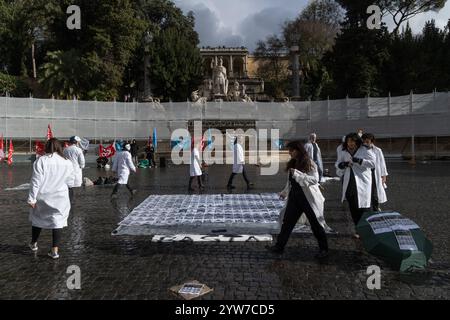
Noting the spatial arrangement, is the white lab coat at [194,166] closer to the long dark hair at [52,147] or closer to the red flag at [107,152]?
the long dark hair at [52,147]

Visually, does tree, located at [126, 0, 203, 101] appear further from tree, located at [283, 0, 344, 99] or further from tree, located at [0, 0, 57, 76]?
tree, located at [283, 0, 344, 99]

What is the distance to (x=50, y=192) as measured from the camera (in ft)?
19.8

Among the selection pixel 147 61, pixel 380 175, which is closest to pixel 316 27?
pixel 147 61

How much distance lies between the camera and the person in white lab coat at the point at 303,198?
6109 mm

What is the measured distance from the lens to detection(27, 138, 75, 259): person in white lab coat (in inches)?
236

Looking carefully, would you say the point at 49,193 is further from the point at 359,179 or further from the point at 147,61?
the point at 147,61

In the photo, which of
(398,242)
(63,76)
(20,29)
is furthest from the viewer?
(20,29)

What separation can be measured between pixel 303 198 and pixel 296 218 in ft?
0.97

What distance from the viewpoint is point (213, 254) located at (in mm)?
6402

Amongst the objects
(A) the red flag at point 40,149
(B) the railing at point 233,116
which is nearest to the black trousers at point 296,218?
(A) the red flag at point 40,149

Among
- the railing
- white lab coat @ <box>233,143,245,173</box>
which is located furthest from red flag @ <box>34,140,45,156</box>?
the railing

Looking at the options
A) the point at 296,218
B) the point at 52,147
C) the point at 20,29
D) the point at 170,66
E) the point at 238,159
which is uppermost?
the point at 20,29

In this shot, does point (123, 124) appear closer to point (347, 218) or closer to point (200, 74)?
point (200, 74)

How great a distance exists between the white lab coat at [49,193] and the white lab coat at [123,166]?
245 inches
